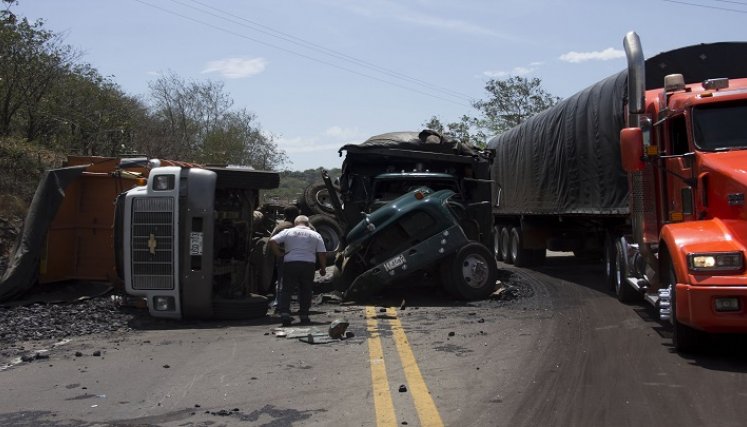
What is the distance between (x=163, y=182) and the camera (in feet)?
32.1

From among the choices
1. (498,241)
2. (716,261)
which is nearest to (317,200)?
(498,241)

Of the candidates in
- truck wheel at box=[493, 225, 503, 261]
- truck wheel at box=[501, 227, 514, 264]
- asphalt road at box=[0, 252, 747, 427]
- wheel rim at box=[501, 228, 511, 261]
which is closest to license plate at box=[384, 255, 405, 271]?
asphalt road at box=[0, 252, 747, 427]

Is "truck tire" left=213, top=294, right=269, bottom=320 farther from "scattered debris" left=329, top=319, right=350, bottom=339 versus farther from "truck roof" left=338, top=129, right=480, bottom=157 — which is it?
"truck roof" left=338, top=129, right=480, bottom=157

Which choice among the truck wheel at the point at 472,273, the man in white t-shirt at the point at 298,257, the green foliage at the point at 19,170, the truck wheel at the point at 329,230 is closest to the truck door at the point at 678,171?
the truck wheel at the point at 472,273

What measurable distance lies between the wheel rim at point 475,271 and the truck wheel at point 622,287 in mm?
2004

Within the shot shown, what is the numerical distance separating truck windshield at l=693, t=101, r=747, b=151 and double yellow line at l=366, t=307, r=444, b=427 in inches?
148

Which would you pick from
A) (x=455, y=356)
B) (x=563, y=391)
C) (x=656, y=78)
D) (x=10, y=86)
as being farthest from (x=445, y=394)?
(x=10, y=86)

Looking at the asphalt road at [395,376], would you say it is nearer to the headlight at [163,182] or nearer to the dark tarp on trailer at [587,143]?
the headlight at [163,182]

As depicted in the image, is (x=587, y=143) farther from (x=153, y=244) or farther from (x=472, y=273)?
(x=153, y=244)

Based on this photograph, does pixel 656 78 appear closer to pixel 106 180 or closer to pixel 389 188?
pixel 389 188

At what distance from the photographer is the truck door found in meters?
8.03

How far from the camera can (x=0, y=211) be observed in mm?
16203

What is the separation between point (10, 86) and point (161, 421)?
18.9m

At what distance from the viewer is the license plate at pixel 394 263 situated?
11.2 meters
